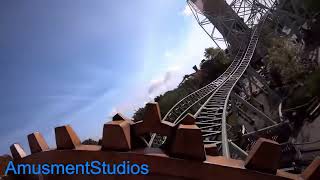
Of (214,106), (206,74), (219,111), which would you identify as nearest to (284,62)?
(214,106)

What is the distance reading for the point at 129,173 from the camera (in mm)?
2549

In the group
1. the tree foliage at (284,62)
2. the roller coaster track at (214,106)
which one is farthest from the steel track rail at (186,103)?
the tree foliage at (284,62)

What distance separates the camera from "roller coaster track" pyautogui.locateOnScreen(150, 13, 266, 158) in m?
11.8

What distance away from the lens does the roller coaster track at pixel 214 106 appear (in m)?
11.8

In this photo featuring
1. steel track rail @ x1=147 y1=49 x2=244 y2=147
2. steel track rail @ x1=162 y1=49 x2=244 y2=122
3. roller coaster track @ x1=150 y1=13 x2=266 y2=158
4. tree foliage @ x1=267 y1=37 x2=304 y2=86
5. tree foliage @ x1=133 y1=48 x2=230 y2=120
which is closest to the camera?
roller coaster track @ x1=150 y1=13 x2=266 y2=158

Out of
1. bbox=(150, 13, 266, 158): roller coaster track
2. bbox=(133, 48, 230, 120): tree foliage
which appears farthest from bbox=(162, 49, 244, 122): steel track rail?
bbox=(133, 48, 230, 120): tree foliage

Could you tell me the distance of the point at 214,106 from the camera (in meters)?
15.9

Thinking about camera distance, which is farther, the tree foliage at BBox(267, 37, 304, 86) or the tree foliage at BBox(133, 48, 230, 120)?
the tree foliage at BBox(133, 48, 230, 120)

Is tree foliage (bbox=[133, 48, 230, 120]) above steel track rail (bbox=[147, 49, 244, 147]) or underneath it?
above

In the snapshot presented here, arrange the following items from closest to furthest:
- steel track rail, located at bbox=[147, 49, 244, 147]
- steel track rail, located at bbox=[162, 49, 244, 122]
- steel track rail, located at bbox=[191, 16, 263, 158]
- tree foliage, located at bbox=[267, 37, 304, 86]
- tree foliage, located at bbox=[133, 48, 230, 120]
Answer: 1. steel track rail, located at bbox=[191, 16, 263, 158]
2. steel track rail, located at bbox=[147, 49, 244, 147]
3. steel track rail, located at bbox=[162, 49, 244, 122]
4. tree foliage, located at bbox=[267, 37, 304, 86]
5. tree foliage, located at bbox=[133, 48, 230, 120]

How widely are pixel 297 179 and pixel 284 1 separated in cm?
3217

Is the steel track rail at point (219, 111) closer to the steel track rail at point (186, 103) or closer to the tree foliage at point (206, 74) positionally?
the steel track rail at point (186, 103)

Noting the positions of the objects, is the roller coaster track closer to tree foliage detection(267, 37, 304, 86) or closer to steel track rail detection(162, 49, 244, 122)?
steel track rail detection(162, 49, 244, 122)

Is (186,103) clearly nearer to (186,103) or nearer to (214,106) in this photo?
(186,103)
